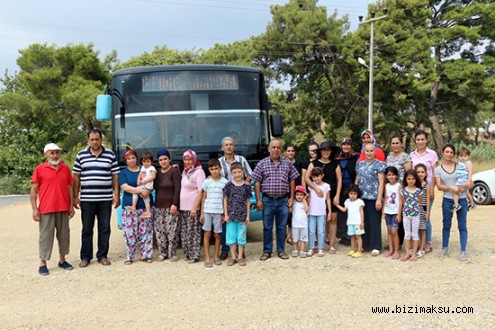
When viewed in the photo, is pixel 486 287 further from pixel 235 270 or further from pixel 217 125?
pixel 217 125

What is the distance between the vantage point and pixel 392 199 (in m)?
6.24

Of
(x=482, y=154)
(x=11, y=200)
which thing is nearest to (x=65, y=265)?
(x=11, y=200)

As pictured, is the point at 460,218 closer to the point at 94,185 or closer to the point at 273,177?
the point at 273,177

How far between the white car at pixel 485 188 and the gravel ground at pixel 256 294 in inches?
222

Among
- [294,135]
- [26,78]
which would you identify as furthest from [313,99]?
[26,78]

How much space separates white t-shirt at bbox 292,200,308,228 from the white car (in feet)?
25.1

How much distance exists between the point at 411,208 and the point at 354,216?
79 cm

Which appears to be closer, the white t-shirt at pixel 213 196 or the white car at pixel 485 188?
the white t-shirt at pixel 213 196

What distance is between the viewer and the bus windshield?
6714 mm

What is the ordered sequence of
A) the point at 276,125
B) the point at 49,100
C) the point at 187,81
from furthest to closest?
1. the point at 49,100
2. the point at 276,125
3. the point at 187,81

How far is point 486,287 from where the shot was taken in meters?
4.79

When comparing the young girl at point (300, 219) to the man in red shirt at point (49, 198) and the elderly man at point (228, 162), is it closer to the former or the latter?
the elderly man at point (228, 162)

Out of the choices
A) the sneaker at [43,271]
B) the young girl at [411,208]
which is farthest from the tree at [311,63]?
the sneaker at [43,271]

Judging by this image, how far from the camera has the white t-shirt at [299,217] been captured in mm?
6367
